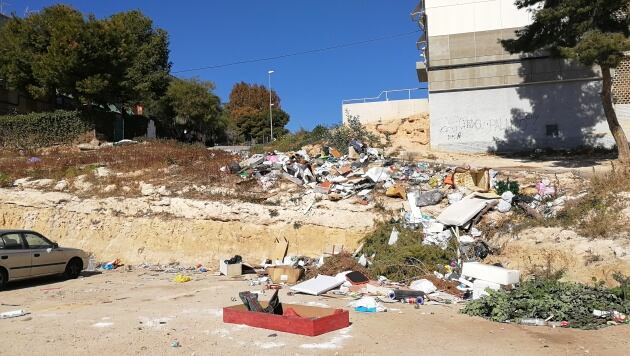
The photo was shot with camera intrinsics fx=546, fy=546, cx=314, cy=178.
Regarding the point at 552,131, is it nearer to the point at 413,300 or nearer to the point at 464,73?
the point at 464,73

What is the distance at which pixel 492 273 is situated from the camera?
10195mm

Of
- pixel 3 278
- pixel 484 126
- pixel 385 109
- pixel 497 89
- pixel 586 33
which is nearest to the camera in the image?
pixel 3 278

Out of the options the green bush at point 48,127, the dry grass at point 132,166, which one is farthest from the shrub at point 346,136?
the green bush at point 48,127

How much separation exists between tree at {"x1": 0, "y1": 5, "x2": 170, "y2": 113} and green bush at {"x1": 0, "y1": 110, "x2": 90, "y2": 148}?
1194mm

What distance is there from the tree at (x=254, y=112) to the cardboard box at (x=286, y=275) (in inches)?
1892

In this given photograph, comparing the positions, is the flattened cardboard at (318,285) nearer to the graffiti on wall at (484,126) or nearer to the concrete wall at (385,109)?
the graffiti on wall at (484,126)

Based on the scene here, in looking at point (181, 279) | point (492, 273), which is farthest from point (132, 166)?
point (492, 273)

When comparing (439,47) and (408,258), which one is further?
(439,47)

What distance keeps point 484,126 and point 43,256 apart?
19968 mm

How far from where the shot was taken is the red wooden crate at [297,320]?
24.7 feet

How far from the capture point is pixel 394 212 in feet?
49.2

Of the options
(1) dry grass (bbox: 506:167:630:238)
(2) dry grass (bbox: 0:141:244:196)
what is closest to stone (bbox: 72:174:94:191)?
(2) dry grass (bbox: 0:141:244:196)

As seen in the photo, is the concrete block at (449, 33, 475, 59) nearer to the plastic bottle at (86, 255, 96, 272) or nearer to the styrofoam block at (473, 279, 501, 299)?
the styrofoam block at (473, 279, 501, 299)

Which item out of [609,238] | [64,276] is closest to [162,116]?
[64,276]
